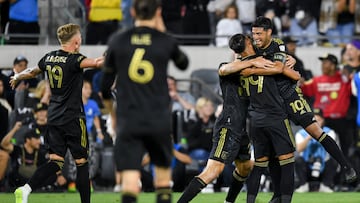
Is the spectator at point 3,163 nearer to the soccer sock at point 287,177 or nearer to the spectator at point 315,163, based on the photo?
the spectator at point 315,163

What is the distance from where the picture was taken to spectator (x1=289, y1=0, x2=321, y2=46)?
2222 centimetres

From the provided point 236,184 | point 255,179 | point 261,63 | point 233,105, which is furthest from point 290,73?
point 236,184

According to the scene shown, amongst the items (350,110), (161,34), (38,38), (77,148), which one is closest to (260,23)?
(77,148)

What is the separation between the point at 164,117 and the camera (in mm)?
9922

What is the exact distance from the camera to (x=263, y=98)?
43.7 feet

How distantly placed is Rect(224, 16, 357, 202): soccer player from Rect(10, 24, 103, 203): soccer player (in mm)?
1895

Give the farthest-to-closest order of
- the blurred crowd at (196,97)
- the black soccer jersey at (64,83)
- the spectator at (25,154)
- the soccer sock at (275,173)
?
the blurred crowd at (196,97) < the spectator at (25,154) < the soccer sock at (275,173) < the black soccer jersey at (64,83)

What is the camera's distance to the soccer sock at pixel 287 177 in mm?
13117

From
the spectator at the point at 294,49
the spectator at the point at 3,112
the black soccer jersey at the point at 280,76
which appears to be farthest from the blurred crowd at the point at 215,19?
the black soccer jersey at the point at 280,76

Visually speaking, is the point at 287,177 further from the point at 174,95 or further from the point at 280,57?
the point at 174,95

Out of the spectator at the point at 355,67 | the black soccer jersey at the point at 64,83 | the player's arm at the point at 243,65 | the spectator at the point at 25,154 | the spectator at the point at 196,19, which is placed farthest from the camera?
the spectator at the point at 196,19

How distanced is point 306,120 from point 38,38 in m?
8.66

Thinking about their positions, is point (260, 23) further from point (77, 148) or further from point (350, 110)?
point (350, 110)

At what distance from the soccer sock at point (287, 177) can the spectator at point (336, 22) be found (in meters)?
9.38
